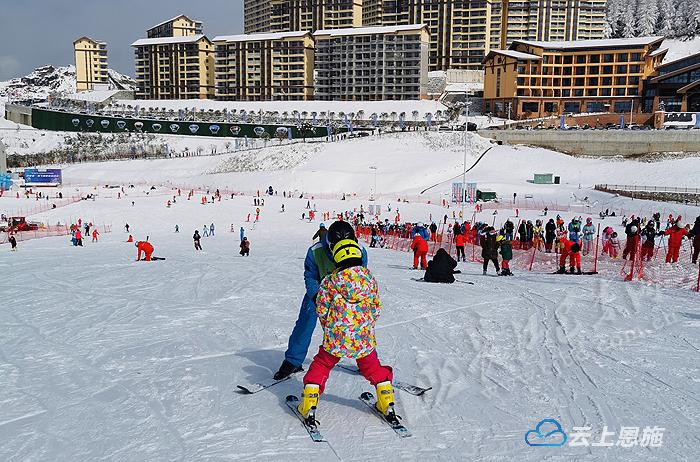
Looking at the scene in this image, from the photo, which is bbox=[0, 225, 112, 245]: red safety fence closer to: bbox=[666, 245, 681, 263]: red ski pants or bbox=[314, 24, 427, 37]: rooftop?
bbox=[666, 245, 681, 263]: red ski pants

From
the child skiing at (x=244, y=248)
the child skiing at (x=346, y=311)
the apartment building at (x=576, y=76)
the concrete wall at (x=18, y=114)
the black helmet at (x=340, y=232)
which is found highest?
the apartment building at (x=576, y=76)

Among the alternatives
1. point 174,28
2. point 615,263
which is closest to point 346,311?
point 615,263

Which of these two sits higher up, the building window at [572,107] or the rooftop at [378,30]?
the rooftop at [378,30]

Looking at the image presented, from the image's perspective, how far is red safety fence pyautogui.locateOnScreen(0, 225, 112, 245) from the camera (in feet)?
92.8

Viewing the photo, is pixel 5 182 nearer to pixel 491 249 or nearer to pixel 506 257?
pixel 491 249

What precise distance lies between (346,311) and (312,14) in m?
138

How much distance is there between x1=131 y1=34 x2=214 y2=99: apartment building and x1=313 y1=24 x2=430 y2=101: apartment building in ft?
89.7

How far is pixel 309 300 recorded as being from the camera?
5395 millimetres

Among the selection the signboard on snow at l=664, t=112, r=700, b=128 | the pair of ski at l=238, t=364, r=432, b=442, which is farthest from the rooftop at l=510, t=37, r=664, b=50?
the pair of ski at l=238, t=364, r=432, b=442

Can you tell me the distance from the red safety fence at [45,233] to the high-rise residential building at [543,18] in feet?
348

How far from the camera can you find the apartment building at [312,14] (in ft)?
427

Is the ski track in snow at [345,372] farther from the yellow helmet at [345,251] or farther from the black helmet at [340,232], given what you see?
the black helmet at [340,232]

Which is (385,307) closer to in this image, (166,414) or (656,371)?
(656,371)

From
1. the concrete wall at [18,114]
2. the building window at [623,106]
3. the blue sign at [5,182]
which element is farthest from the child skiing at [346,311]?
the concrete wall at [18,114]
